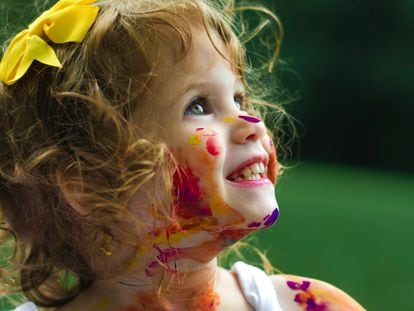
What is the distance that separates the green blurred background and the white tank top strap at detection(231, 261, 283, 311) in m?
1.41

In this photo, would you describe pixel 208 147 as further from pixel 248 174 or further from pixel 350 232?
pixel 350 232

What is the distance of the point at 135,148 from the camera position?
0.96 metres

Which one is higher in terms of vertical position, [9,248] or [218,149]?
[218,149]

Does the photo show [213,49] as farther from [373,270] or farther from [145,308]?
[373,270]

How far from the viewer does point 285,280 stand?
1.18 m

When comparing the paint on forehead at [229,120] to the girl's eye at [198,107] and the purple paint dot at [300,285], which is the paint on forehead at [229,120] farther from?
the purple paint dot at [300,285]

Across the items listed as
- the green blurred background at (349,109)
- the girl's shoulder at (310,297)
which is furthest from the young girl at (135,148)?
the green blurred background at (349,109)

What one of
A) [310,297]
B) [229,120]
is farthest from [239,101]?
[310,297]

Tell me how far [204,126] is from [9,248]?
43 cm

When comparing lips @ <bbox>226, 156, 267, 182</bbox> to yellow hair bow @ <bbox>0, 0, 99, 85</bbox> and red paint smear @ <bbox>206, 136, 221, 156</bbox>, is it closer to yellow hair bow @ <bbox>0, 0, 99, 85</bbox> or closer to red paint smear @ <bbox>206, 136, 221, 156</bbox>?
red paint smear @ <bbox>206, 136, 221, 156</bbox>

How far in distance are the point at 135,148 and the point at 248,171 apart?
15 cm

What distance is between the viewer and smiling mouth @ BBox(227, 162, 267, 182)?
3.20 ft

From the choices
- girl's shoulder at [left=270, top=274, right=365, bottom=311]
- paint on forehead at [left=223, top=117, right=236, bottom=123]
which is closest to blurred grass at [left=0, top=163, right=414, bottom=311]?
girl's shoulder at [left=270, top=274, right=365, bottom=311]

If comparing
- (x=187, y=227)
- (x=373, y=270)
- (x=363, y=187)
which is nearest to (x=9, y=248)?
(x=187, y=227)
